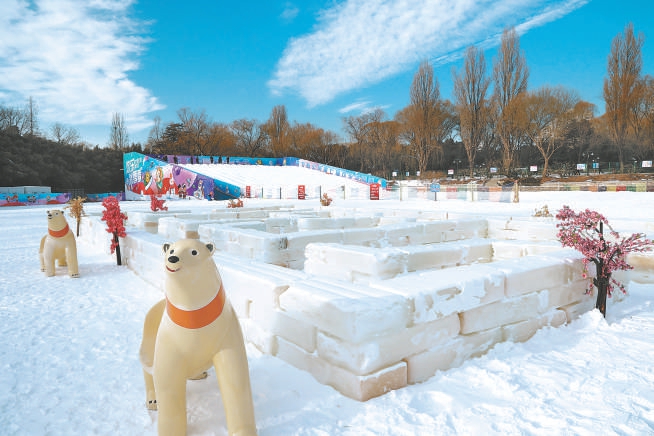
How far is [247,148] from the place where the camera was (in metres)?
62.5

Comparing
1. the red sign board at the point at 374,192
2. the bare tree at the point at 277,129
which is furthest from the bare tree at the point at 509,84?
the bare tree at the point at 277,129

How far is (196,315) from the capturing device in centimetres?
197

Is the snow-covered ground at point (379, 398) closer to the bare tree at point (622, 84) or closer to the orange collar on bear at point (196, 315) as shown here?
the orange collar on bear at point (196, 315)

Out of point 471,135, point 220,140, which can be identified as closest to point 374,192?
point 471,135

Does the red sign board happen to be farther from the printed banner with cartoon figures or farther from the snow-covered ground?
the snow-covered ground

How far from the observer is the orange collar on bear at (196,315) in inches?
77.4

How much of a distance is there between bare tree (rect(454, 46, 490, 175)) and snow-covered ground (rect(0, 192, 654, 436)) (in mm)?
36806

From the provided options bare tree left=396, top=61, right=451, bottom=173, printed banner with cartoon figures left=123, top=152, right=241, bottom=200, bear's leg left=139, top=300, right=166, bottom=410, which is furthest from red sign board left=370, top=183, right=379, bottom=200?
bear's leg left=139, top=300, right=166, bottom=410

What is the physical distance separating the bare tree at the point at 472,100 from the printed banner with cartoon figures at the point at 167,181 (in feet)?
73.7

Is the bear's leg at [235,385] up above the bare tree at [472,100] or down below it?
below

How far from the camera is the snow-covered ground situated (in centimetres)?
211

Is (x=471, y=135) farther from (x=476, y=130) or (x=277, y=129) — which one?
(x=277, y=129)

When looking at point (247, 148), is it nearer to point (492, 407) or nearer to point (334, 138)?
point (334, 138)

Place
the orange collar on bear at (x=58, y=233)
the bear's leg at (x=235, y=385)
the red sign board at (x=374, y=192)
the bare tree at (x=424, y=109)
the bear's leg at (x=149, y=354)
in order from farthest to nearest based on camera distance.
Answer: the bare tree at (x=424, y=109) < the red sign board at (x=374, y=192) < the orange collar on bear at (x=58, y=233) < the bear's leg at (x=149, y=354) < the bear's leg at (x=235, y=385)
